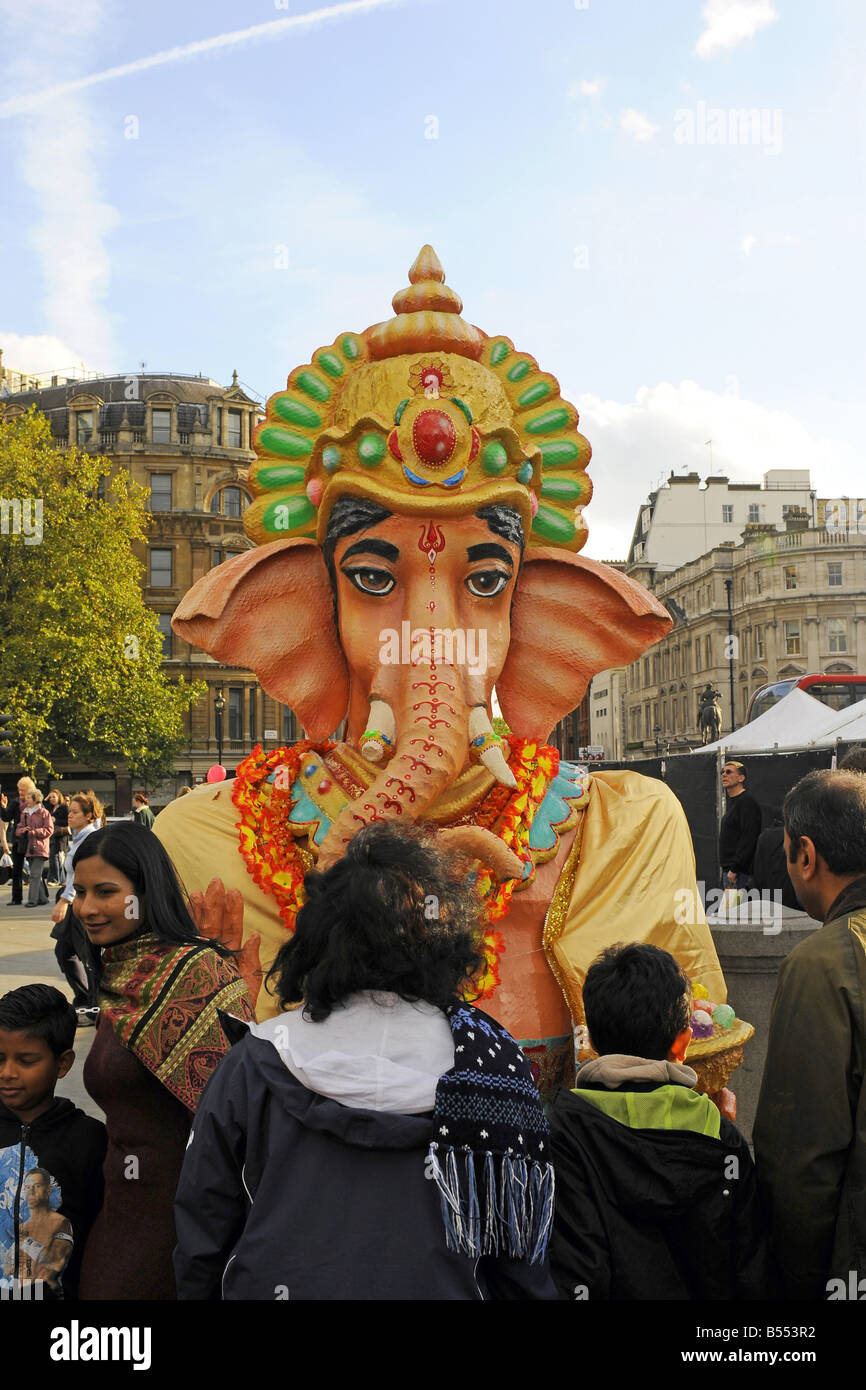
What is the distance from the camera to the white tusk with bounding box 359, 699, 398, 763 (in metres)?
2.85

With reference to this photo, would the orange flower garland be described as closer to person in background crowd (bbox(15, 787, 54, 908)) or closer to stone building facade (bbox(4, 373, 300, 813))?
person in background crowd (bbox(15, 787, 54, 908))

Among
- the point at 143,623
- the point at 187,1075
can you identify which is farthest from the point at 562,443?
the point at 143,623

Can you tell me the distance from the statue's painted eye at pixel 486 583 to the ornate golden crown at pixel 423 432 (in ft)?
0.60

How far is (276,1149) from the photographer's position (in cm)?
156

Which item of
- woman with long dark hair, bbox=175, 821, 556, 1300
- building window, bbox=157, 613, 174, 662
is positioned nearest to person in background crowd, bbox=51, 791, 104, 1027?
woman with long dark hair, bbox=175, 821, 556, 1300

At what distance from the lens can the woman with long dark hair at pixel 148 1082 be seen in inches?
81.7

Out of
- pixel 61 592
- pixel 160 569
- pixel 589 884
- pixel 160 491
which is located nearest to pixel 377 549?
pixel 589 884

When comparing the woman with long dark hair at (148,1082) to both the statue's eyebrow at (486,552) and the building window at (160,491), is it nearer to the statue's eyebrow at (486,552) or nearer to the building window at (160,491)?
the statue's eyebrow at (486,552)

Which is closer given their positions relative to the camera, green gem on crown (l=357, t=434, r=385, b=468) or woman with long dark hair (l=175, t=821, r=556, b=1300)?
woman with long dark hair (l=175, t=821, r=556, b=1300)

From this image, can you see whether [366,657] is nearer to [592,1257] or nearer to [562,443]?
[562,443]

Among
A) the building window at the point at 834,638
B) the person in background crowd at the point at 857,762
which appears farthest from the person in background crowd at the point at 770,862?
the building window at the point at 834,638

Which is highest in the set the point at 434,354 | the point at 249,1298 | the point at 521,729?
the point at 434,354

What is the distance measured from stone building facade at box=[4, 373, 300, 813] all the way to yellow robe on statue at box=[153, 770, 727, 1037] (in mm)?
37800
